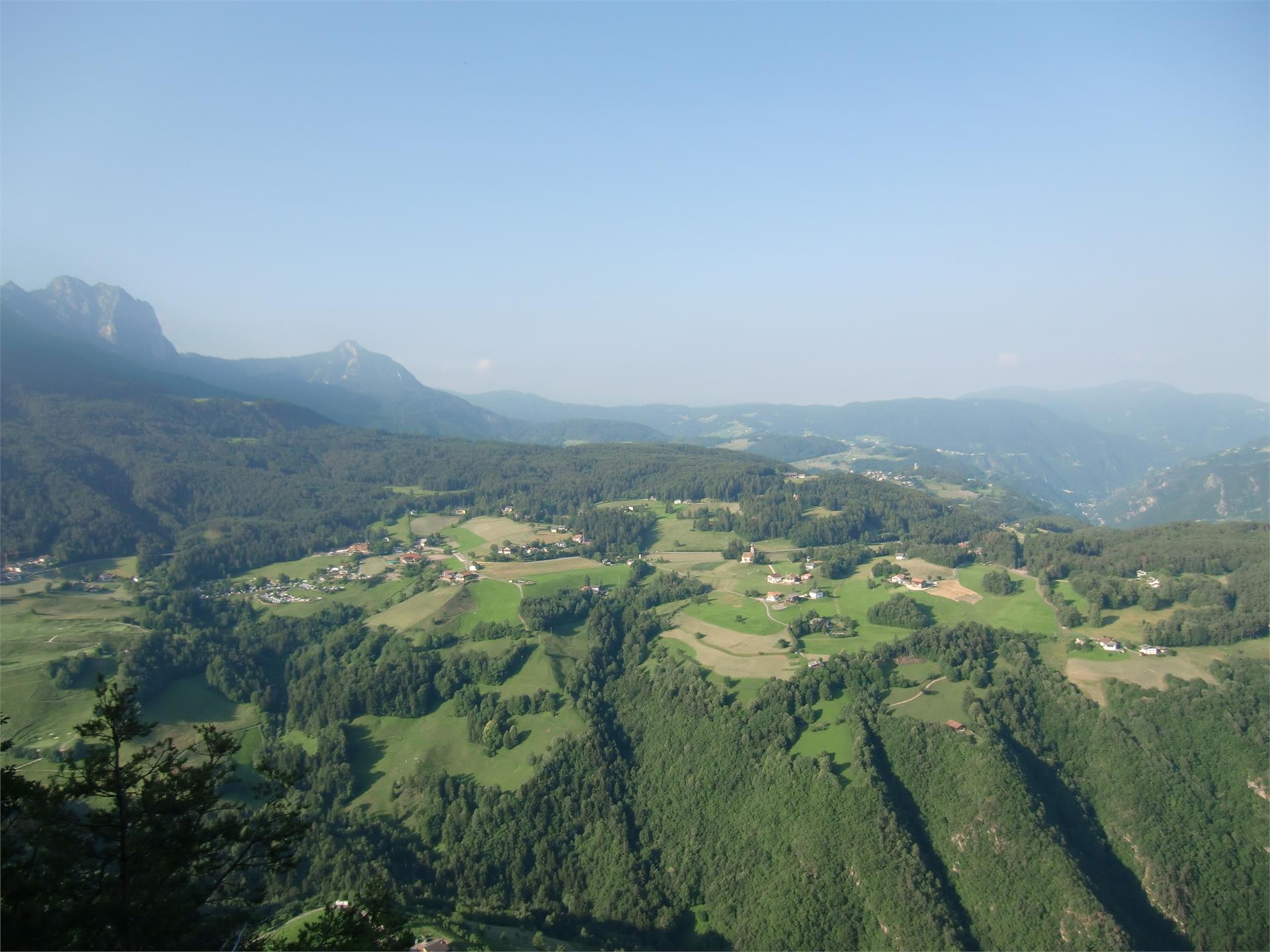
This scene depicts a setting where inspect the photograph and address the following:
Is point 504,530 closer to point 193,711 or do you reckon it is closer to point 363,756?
point 193,711

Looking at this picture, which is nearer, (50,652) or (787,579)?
(50,652)

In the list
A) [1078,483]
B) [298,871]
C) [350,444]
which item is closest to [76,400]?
[350,444]

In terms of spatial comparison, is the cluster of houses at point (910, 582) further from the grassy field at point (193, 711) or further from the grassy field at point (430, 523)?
the grassy field at point (430, 523)

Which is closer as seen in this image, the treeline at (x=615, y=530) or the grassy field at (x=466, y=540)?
the treeline at (x=615, y=530)

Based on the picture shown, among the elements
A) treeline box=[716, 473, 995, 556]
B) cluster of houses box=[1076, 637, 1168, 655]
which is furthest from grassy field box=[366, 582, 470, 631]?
cluster of houses box=[1076, 637, 1168, 655]

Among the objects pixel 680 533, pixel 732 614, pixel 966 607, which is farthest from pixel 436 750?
pixel 680 533

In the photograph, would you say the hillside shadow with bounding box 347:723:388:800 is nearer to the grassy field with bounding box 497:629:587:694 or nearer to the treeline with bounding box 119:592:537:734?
the treeline with bounding box 119:592:537:734

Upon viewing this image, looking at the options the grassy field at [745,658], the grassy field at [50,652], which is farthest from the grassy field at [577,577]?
the grassy field at [50,652]
